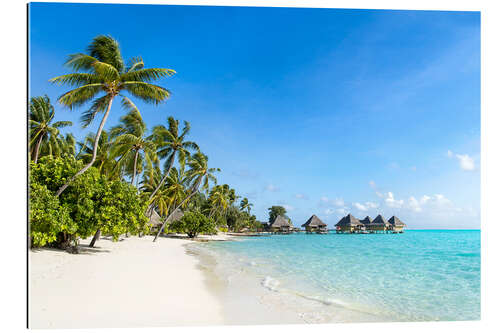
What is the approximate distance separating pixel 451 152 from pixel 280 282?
12.0 feet

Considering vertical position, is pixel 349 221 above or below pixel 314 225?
above

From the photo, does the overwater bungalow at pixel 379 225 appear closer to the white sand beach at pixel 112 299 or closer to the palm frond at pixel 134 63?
the white sand beach at pixel 112 299

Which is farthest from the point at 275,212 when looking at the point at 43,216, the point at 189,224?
the point at 43,216

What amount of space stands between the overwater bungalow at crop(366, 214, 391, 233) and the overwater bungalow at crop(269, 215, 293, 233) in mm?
9768

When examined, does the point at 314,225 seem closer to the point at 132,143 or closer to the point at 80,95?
the point at 132,143

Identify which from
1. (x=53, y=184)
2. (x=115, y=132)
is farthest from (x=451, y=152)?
(x=115, y=132)

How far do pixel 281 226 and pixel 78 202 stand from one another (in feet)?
108

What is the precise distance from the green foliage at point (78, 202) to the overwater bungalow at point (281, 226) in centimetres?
3122

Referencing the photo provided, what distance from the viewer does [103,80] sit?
558 centimetres

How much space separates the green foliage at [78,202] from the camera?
5035 mm

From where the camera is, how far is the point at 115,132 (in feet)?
35.8

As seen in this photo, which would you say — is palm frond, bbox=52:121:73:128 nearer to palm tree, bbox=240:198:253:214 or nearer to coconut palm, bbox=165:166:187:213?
coconut palm, bbox=165:166:187:213

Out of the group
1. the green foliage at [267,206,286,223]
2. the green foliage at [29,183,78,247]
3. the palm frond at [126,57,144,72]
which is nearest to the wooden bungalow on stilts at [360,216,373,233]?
the green foliage at [267,206,286,223]
